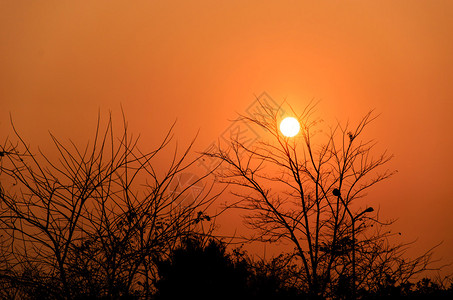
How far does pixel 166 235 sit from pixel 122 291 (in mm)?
1048

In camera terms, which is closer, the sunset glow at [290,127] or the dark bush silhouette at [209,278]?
the dark bush silhouette at [209,278]

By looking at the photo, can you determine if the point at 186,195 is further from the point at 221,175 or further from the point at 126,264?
the point at 221,175

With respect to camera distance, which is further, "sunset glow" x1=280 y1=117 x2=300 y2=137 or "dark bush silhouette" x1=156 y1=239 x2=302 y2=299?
→ "sunset glow" x1=280 y1=117 x2=300 y2=137

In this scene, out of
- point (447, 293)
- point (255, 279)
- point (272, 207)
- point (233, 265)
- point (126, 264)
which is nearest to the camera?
point (126, 264)

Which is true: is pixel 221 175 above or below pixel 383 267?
above

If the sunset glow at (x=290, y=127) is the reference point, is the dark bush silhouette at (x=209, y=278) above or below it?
below

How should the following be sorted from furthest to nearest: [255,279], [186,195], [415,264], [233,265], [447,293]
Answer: [415,264] < [447,293] < [233,265] < [255,279] < [186,195]

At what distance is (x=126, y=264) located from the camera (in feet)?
20.9

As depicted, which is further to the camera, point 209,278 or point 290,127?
point 290,127

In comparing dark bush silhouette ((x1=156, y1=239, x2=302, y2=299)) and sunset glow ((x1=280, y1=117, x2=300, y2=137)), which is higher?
sunset glow ((x1=280, y1=117, x2=300, y2=137))

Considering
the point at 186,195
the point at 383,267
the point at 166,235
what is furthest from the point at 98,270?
the point at 383,267

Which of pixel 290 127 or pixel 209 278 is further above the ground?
pixel 290 127

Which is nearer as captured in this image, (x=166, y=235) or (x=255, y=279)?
(x=166, y=235)

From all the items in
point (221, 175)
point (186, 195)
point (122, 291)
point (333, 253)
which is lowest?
point (122, 291)
